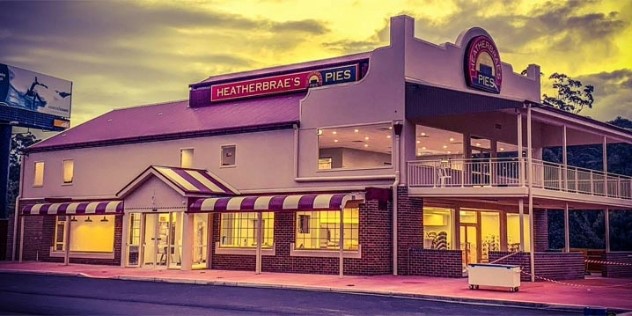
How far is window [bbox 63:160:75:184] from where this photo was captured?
37375 mm

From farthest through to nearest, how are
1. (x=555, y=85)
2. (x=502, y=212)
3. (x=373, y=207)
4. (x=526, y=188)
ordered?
(x=555, y=85) < (x=502, y=212) < (x=373, y=207) < (x=526, y=188)

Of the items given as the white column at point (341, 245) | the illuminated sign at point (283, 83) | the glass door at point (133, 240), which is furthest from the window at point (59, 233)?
the white column at point (341, 245)

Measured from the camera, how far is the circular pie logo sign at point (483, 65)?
1233 inches

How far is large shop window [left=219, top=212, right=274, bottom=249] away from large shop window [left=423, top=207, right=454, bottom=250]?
6111 mm

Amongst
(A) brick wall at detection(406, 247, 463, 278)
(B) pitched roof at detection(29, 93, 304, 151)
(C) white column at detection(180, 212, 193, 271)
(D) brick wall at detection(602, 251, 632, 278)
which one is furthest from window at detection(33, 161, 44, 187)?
(D) brick wall at detection(602, 251, 632, 278)

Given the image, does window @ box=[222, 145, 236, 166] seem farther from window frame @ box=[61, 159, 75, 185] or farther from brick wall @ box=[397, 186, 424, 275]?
window frame @ box=[61, 159, 75, 185]

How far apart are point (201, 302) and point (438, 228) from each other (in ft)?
45.9

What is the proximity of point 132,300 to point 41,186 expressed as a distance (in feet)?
75.1

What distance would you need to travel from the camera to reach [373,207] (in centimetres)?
2662

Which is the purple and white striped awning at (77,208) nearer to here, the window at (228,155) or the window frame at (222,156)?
the window frame at (222,156)

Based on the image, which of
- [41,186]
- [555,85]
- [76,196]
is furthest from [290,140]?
[555,85]

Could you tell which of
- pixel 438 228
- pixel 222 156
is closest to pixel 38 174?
pixel 222 156

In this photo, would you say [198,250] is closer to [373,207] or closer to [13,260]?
[373,207]

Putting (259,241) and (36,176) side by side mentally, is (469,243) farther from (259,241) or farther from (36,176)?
(36,176)
